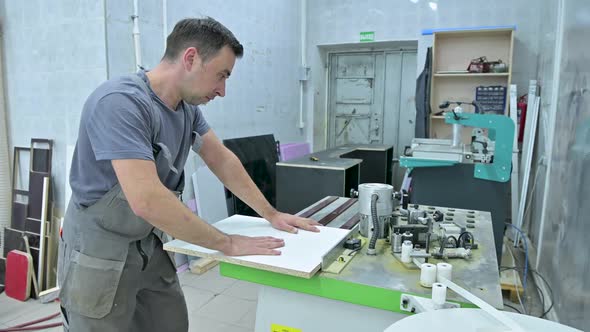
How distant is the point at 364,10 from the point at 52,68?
3.48m

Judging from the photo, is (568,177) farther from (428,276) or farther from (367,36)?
(367,36)

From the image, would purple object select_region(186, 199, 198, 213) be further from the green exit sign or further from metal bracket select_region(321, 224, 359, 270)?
the green exit sign

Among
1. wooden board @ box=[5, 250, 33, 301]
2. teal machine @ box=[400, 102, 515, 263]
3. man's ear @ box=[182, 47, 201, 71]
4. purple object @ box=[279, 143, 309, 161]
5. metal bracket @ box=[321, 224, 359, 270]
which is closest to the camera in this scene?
metal bracket @ box=[321, 224, 359, 270]

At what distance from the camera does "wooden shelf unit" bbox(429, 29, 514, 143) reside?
4156 mm

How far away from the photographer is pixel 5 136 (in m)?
2.86

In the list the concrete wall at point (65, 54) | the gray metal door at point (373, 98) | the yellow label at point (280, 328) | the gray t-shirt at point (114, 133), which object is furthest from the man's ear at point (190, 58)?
the gray metal door at point (373, 98)

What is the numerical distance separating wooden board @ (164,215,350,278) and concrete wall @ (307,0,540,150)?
3712 mm

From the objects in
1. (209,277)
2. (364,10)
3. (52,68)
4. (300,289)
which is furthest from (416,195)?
(364,10)

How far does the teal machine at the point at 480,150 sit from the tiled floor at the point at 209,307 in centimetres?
137

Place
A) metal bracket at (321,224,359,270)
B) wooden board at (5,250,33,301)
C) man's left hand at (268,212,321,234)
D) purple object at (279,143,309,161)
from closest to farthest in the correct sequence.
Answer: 1. metal bracket at (321,224,359,270)
2. man's left hand at (268,212,321,234)
3. wooden board at (5,250,33,301)
4. purple object at (279,143,309,161)

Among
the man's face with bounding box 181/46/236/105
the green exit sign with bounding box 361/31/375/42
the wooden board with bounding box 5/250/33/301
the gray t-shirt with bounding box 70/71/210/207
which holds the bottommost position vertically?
the wooden board with bounding box 5/250/33/301

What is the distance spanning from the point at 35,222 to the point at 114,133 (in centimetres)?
213

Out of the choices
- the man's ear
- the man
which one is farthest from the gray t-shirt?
the man's ear

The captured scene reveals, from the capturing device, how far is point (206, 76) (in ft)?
4.14
